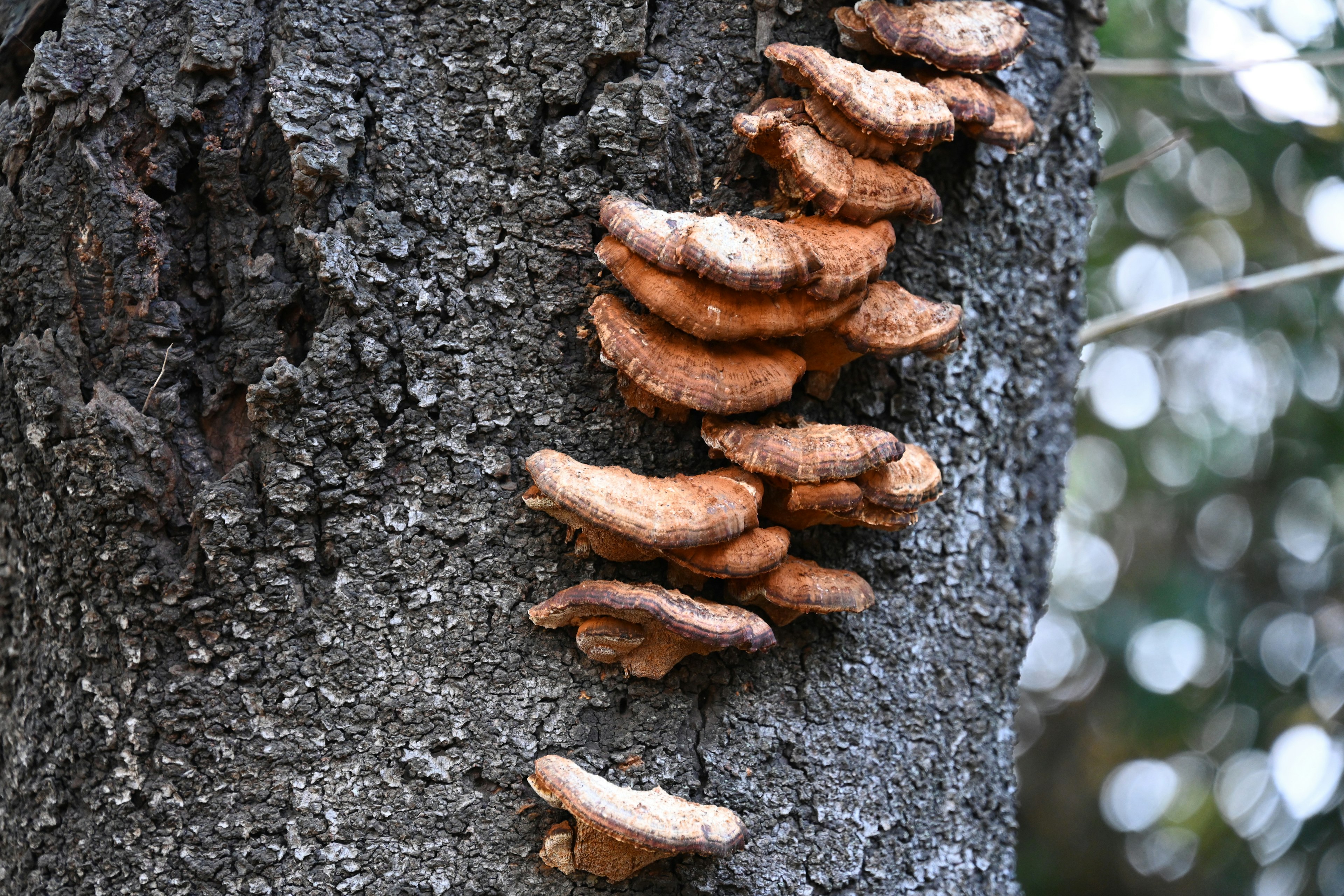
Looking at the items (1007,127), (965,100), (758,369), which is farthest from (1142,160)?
(758,369)

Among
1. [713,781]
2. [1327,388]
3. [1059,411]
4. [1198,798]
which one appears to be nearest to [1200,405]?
[1327,388]

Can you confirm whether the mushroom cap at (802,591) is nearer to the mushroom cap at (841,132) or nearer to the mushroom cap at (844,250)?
the mushroom cap at (844,250)

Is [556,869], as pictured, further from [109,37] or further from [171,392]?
[109,37]

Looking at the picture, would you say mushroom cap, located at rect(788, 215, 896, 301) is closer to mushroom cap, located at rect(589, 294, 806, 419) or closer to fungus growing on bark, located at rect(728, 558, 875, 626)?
mushroom cap, located at rect(589, 294, 806, 419)

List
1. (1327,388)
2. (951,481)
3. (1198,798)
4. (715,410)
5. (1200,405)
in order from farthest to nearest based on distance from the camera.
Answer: (1198,798)
(1200,405)
(1327,388)
(951,481)
(715,410)

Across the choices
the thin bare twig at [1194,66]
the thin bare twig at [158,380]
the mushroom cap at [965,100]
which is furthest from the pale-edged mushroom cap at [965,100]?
the thin bare twig at [158,380]

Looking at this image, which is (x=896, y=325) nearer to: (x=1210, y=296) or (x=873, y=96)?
(x=873, y=96)
